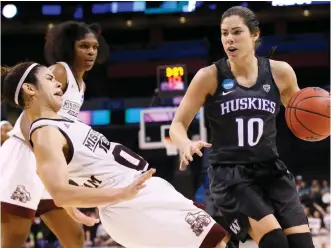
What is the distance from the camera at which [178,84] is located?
28.7ft

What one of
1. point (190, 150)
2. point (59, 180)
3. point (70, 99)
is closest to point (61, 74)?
point (70, 99)

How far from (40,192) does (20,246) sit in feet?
1.18

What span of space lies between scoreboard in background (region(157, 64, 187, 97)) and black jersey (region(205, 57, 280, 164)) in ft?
17.5

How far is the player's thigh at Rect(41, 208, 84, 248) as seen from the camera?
12.2 ft

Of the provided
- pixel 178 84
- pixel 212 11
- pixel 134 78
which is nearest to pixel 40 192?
pixel 178 84

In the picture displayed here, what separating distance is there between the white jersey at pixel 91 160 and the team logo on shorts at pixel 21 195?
1.02 m

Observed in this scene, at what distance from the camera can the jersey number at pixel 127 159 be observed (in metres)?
2.85

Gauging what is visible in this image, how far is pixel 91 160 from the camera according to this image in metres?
2.74

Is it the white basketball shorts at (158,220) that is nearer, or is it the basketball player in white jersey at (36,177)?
the white basketball shorts at (158,220)

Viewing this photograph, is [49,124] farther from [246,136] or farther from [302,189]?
[302,189]

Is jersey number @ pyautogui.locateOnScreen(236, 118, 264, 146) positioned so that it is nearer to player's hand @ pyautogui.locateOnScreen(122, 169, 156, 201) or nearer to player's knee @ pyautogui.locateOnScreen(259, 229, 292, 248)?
player's knee @ pyautogui.locateOnScreen(259, 229, 292, 248)

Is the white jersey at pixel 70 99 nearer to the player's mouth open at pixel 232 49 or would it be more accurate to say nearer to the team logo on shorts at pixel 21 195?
the team logo on shorts at pixel 21 195

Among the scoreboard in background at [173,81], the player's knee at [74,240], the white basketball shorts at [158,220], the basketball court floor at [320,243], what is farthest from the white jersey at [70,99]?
the scoreboard in background at [173,81]

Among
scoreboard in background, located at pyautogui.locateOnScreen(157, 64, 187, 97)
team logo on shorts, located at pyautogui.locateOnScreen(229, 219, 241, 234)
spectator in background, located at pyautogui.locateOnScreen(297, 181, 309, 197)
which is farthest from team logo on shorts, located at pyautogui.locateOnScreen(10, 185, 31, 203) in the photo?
spectator in background, located at pyautogui.locateOnScreen(297, 181, 309, 197)
